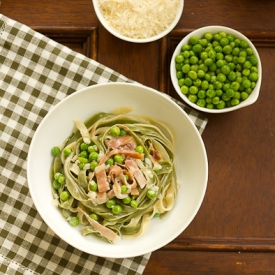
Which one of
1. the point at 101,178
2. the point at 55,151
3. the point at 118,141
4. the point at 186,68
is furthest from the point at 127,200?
the point at 186,68

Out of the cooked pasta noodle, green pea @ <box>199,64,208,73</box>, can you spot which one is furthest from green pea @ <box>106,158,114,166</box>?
green pea @ <box>199,64,208,73</box>

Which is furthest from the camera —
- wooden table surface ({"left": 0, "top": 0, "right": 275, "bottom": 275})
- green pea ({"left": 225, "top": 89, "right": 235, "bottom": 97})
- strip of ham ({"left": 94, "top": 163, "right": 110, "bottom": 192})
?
wooden table surface ({"left": 0, "top": 0, "right": 275, "bottom": 275})

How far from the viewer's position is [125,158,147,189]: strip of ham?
161 cm

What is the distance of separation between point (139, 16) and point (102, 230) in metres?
0.92

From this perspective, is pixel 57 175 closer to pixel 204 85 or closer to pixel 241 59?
pixel 204 85

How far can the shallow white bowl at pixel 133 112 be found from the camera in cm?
160

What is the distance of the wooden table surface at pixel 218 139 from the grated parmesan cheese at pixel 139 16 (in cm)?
8

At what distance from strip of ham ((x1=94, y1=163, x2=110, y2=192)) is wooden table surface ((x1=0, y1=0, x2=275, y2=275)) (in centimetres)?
48

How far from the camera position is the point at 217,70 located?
6.01 ft

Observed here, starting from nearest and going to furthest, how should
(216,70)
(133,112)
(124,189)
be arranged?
(124,189)
(133,112)
(216,70)

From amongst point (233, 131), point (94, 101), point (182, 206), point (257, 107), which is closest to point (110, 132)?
point (94, 101)

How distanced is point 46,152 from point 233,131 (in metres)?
0.84

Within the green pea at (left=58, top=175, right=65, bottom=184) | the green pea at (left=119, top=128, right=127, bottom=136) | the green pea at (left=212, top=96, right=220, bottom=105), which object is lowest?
the green pea at (left=58, top=175, right=65, bottom=184)

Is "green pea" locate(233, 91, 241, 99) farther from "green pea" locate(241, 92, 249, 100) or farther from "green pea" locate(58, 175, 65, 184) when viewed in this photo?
"green pea" locate(58, 175, 65, 184)
